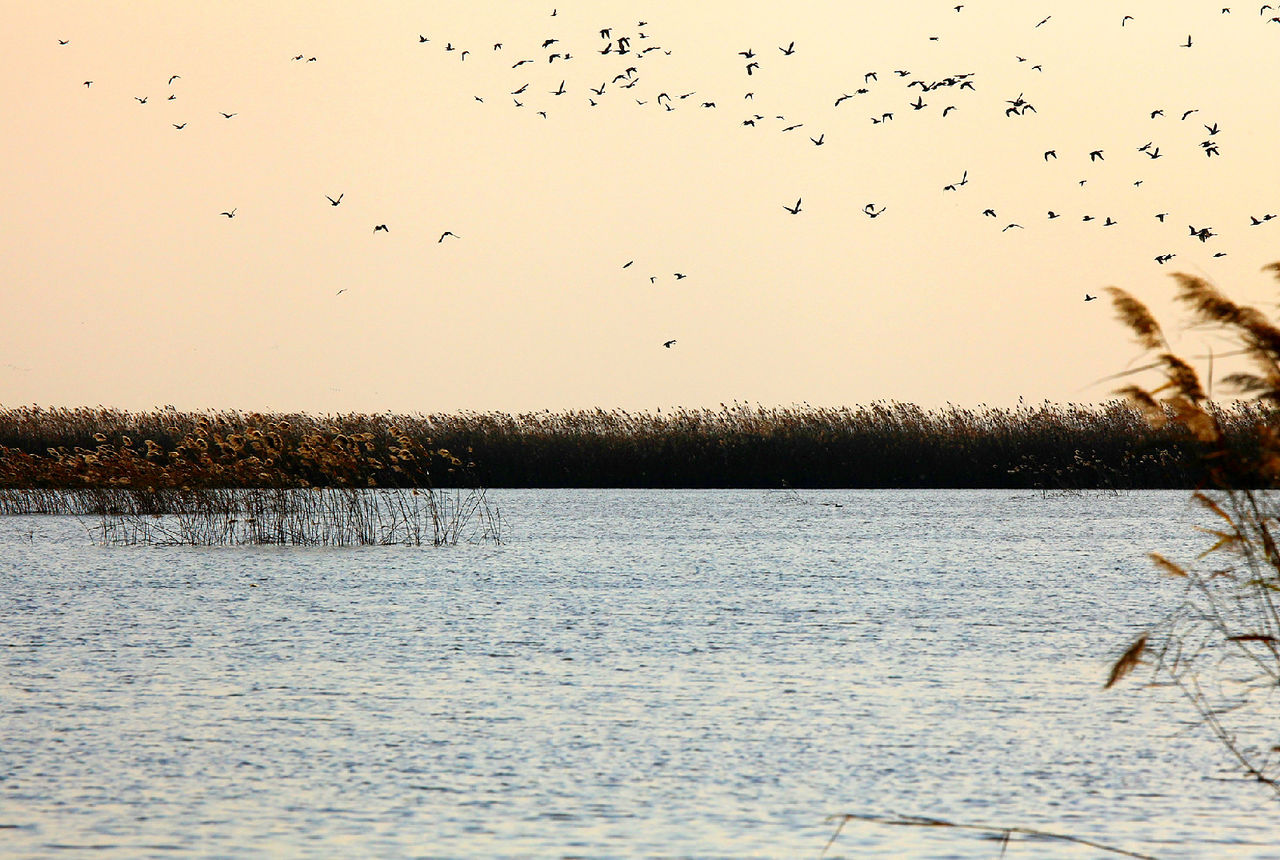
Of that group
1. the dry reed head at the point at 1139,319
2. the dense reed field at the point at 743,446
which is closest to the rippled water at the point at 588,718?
the dry reed head at the point at 1139,319

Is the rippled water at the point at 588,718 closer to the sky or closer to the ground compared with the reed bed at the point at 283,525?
closer to the ground

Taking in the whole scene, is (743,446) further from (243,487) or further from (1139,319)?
(1139,319)

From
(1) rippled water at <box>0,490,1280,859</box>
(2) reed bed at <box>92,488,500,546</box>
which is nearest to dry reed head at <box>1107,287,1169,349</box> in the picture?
(1) rippled water at <box>0,490,1280,859</box>

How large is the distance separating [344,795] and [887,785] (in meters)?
1.86

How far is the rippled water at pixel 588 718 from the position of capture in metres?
4.67

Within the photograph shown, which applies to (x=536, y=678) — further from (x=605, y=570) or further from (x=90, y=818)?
(x=605, y=570)

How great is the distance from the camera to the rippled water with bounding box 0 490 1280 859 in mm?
4668

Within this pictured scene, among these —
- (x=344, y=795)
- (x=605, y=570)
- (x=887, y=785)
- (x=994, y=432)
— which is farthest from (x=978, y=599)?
(x=994, y=432)

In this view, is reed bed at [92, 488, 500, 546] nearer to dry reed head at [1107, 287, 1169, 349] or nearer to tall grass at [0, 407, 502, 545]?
tall grass at [0, 407, 502, 545]

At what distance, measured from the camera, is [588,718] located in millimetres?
6590

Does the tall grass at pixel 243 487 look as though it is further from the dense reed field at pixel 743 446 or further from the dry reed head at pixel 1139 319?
the dry reed head at pixel 1139 319

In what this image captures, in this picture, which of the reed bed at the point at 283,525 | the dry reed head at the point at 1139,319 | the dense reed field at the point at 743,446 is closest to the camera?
the dry reed head at the point at 1139,319

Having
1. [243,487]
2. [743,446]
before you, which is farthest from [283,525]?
[743,446]

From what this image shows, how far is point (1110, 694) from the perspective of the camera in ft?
23.3
